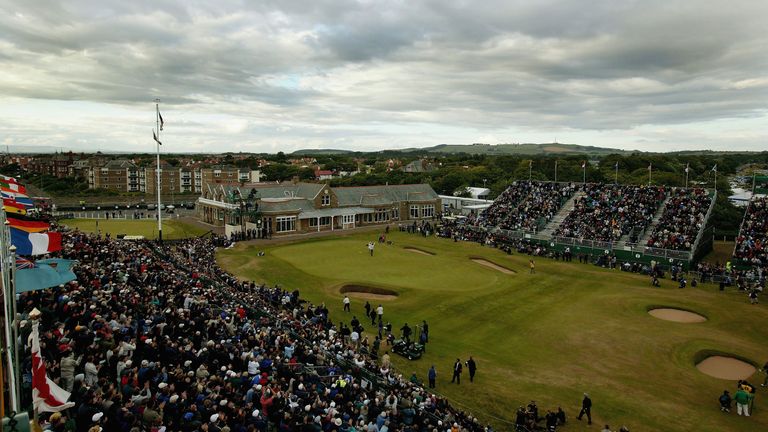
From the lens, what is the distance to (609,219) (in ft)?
177

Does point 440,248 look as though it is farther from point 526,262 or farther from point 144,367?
point 144,367

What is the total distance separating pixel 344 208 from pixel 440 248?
21694 millimetres

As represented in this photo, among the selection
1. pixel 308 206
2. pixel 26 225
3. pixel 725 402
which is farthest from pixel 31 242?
pixel 308 206

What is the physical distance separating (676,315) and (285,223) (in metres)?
43.5

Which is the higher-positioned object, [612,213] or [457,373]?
[612,213]

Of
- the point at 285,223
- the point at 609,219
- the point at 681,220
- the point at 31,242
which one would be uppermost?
the point at 31,242

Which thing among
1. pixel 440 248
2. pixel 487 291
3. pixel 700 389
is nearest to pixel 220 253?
pixel 440 248

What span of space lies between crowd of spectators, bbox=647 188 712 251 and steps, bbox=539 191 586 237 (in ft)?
32.8

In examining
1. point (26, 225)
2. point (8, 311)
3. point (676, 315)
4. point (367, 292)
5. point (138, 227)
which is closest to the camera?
point (8, 311)

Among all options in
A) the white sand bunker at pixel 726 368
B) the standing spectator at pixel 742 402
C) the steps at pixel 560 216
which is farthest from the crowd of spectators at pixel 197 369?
the steps at pixel 560 216

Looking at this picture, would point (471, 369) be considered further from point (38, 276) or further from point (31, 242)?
point (31, 242)

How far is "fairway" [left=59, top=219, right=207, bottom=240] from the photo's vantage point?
2429 inches

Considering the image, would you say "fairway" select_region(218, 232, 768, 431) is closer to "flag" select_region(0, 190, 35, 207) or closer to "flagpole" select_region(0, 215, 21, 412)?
"flagpole" select_region(0, 215, 21, 412)

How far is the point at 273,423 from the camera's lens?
14.1 m
